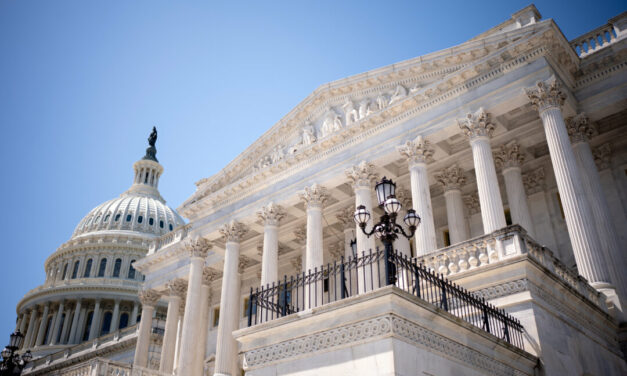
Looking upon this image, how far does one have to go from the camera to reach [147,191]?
11500 cm

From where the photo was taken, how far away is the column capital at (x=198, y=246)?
33.7m


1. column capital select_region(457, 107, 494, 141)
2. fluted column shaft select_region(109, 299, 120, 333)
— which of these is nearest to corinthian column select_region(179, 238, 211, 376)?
column capital select_region(457, 107, 494, 141)

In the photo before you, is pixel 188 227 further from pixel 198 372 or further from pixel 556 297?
pixel 556 297

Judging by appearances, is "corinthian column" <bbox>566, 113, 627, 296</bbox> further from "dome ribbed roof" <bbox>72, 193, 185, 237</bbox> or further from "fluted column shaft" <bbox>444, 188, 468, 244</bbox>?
"dome ribbed roof" <bbox>72, 193, 185, 237</bbox>

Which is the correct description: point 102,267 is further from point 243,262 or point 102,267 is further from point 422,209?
point 422,209

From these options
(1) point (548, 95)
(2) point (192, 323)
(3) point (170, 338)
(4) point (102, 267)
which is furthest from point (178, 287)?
(4) point (102, 267)

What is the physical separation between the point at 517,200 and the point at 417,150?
4.97 metres

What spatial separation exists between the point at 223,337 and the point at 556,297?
60.1 feet

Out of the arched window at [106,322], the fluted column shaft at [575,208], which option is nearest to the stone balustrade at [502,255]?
the fluted column shaft at [575,208]

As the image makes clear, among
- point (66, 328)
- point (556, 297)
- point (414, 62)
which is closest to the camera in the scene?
point (556, 297)

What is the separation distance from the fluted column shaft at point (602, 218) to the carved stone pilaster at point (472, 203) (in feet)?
23.0

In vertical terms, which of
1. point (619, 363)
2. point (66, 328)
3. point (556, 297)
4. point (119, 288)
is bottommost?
point (619, 363)

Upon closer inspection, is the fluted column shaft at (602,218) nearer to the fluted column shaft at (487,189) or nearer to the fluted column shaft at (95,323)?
the fluted column shaft at (487,189)

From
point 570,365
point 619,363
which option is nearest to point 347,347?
point 570,365
